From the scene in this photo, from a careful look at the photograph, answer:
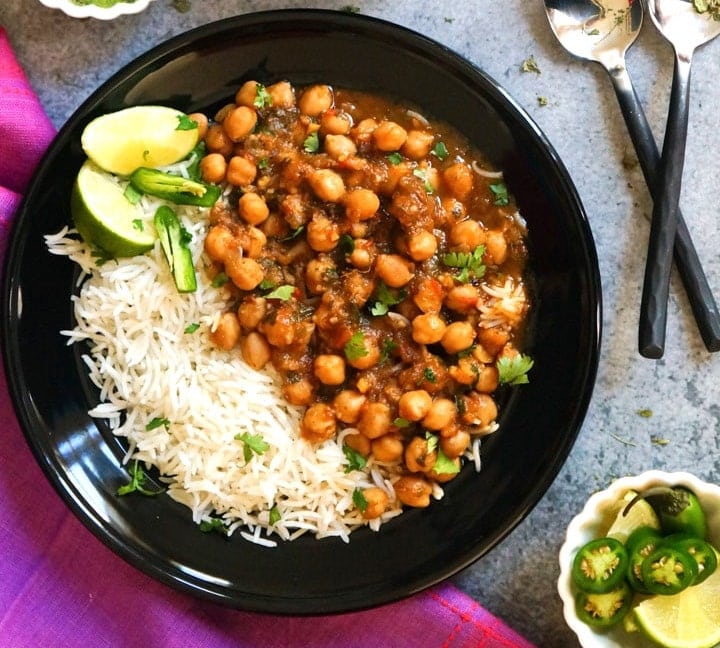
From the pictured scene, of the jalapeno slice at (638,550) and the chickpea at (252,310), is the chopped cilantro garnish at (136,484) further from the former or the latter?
the jalapeno slice at (638,550)

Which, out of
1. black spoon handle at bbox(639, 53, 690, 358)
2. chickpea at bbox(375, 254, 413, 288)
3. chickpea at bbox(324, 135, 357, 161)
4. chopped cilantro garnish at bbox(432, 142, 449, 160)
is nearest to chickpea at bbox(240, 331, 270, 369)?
chickpea at bbox(375, 254, 413, 288)

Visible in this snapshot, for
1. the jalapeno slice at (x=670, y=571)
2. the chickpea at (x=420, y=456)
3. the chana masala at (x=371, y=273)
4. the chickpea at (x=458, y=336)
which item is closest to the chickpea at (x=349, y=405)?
the chana masala at (x=371, y=273)

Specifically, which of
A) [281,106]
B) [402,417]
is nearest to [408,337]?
[402,417]

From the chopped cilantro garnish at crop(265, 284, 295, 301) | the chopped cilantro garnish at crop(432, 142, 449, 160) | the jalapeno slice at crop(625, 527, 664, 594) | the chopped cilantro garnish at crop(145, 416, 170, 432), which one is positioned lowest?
the jalapeno slice at crop(625, 527, 664, 594)

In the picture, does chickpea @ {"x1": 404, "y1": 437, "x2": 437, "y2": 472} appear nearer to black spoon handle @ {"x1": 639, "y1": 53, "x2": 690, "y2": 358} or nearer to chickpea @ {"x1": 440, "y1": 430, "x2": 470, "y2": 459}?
chickpea @ {"x1": 440, "y1": 430, "x2": 470, "y2": 459}

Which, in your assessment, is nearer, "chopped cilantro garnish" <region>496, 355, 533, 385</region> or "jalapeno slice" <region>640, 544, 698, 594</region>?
"jalapeno slice" <region>640, 544, 698, 594</region>

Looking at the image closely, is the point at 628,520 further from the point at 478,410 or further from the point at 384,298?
the point at 384,298

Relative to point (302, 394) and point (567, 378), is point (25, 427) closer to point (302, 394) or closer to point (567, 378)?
point (302, 394)
